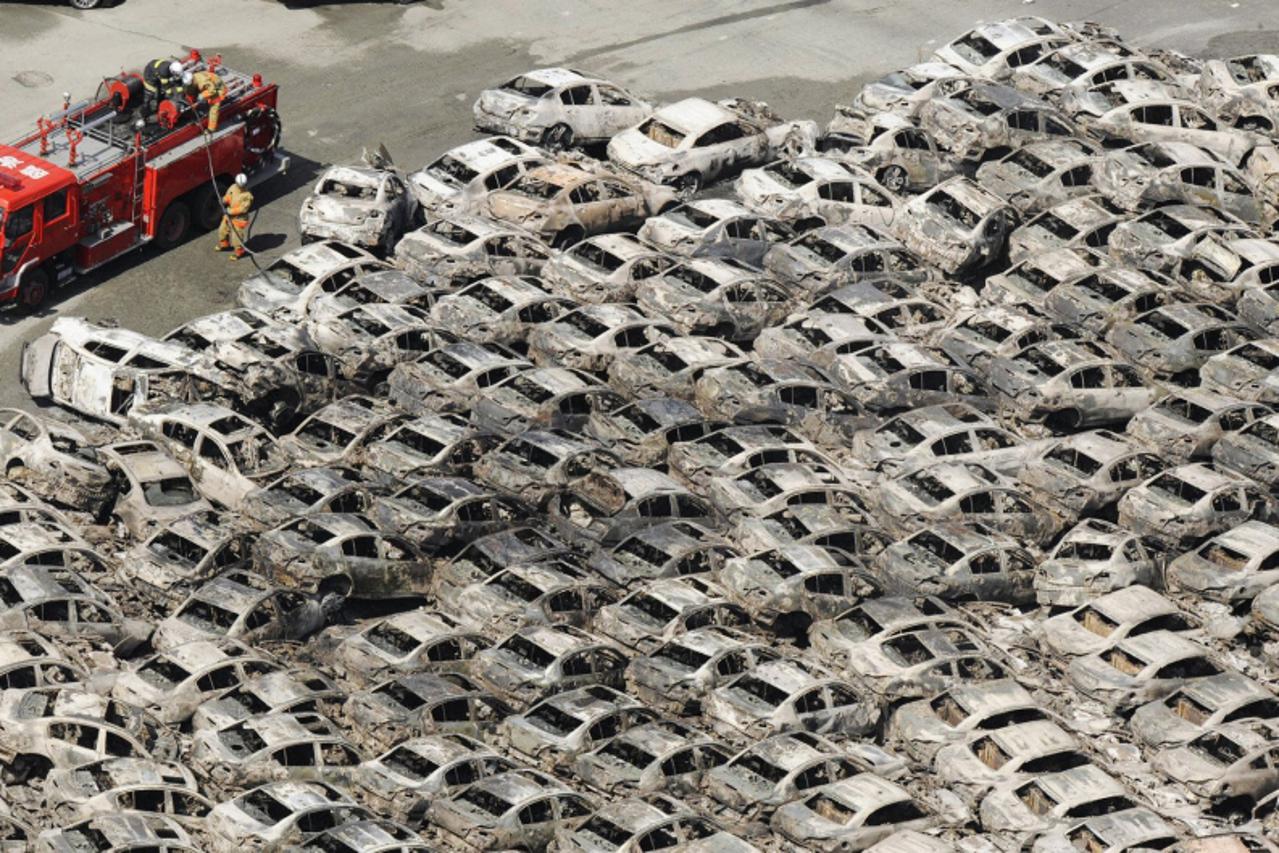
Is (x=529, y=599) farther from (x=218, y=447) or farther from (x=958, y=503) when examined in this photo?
(x=958, y=503)

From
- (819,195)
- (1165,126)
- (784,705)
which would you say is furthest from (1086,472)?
(1165,126)

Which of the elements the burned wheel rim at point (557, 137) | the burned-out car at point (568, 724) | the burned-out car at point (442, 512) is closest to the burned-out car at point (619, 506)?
the burned-out car at point (442, 512)

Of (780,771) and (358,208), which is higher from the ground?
(358,208)

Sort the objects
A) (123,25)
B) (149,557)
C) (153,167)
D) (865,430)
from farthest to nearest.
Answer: (123,25)
(153,167)
(865,430)
(149,557)

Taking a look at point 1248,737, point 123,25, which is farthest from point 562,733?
point 123,25

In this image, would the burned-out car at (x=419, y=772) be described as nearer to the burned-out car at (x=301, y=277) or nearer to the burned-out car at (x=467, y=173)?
the burned-out car at (x=301, y=277)

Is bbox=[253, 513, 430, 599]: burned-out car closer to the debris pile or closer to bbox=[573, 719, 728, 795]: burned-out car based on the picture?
the debris pile

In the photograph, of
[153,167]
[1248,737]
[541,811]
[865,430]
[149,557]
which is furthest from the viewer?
[153,167]

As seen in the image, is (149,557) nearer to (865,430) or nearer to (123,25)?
(865,430)
